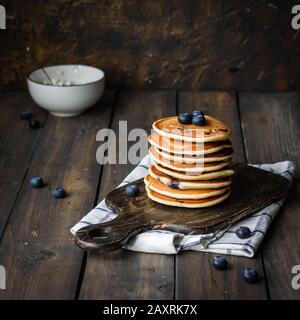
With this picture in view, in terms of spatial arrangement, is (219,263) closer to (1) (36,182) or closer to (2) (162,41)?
(1) (36,182)

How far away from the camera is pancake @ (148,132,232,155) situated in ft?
6.31

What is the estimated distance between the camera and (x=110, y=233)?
1.88 m

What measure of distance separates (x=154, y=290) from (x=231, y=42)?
5.58ft

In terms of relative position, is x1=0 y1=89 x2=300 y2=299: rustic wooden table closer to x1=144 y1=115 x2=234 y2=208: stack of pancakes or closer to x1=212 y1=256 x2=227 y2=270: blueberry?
x1=212 y1=256 x2=227 y2=270: blueberry

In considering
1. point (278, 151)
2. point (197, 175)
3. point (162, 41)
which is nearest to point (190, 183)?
point (197, 175)

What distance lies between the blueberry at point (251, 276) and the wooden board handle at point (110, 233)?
30cm

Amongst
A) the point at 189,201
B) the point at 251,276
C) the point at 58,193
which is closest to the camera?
the point at 251,276

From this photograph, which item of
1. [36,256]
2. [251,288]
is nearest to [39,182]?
[36,256]

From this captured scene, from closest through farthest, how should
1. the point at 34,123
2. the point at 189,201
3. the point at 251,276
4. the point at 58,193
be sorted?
the point at 251,276 → the point at 189,201 → the point at 58,193 → the point at 34,123

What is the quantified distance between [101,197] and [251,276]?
24.8 inches

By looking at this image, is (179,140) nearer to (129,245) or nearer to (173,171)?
(173,171)

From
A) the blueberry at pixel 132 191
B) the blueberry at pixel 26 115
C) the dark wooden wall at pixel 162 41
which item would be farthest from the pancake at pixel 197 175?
the dark wooden wall at pixel 162 41

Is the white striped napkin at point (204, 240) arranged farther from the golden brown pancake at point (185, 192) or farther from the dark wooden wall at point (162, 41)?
the dark wooden wall at point (162, 41)

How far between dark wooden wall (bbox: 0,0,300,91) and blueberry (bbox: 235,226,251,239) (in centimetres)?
143
